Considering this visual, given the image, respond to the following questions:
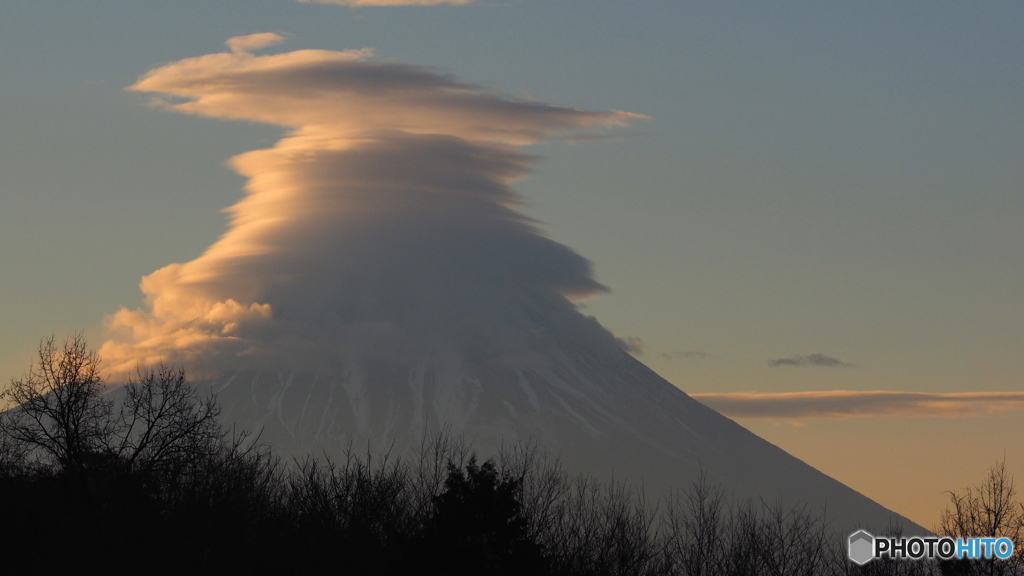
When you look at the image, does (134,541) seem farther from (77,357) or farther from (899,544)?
(899,544)

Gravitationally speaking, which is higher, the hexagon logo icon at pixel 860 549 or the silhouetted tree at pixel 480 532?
the hexagon logo icon at pixel 860 549

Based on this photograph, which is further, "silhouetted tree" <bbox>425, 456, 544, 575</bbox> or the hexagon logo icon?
the hexagon logo icon

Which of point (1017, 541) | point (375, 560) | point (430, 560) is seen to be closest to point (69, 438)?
point (375, 560)

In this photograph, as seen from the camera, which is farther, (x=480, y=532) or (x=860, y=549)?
(x=860, y=549)

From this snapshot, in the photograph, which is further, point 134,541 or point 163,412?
point 163,412

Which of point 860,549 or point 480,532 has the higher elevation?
point 860,549

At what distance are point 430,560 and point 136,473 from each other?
19049 mm

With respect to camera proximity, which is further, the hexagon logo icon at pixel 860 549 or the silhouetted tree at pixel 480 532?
the hexagon logo icon at pixel 860 549

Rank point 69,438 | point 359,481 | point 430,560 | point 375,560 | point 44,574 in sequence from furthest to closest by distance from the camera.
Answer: point 359,481
point 375,560
point 69,438
point 44,574
point 430,560

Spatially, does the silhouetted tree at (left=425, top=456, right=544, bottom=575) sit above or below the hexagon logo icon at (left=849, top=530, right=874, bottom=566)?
below

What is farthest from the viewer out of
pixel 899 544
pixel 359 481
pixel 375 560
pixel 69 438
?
pixel 359 481

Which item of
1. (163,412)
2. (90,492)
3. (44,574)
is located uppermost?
(163,412)

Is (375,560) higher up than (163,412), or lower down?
lower down

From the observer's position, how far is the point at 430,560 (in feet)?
132
